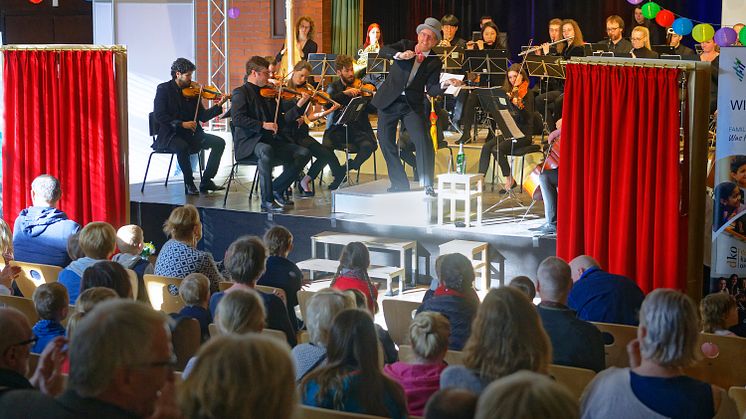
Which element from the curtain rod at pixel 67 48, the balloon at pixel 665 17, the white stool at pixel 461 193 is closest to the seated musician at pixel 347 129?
the white stool at pixel 461 193

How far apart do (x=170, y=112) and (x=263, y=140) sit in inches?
37.8

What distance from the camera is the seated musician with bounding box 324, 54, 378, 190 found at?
31.7ft

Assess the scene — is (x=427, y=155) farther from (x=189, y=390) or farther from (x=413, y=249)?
(x=189, y=390)

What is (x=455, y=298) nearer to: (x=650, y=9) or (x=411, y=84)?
(x=411, y=84)

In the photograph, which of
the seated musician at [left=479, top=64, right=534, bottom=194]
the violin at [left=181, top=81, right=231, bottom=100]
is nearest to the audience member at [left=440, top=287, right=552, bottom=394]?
the seated musician at [left=479, top=64, right=534, bottom=194]

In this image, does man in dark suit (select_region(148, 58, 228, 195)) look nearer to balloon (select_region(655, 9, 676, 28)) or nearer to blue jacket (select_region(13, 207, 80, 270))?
blue jacket (select_region(13, 207, 80, 270))

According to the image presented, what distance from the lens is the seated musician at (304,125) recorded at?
925 cm

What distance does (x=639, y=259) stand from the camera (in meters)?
Answer: 6.25

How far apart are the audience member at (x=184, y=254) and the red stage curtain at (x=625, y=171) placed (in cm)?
230

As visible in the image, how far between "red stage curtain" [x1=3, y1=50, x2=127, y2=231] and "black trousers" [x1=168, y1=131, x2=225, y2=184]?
4.87 ft

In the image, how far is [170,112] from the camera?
9273 mm

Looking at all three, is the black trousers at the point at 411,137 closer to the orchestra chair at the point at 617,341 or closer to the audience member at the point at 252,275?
the audience member at the point at 252,275

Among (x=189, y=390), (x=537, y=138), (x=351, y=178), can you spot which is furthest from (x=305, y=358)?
(x=537, y=138)

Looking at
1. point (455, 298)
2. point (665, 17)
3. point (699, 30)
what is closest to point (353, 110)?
point (699, 30)
